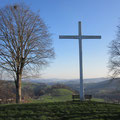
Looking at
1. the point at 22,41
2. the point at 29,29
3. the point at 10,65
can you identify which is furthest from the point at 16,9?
the point at 10,65

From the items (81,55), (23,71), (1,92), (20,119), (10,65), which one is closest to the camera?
(20,119)

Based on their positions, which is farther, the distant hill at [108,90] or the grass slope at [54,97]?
the grass slope at [54,97]

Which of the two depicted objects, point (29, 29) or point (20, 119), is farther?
point (29, 29)

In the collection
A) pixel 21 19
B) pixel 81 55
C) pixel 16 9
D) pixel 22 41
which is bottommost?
pixel 81 55

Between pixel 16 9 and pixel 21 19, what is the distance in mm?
1227

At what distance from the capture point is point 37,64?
15.5m

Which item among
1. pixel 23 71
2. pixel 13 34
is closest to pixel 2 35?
pixel 13 34

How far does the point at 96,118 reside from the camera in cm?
731

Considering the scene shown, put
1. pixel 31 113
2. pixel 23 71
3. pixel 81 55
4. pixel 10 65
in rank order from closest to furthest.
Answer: pixel 31 113 → pixel 81 55 → pixel 10 65 → pixel 23 71

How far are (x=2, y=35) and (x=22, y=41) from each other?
198 cm

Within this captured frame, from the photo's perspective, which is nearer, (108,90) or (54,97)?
(54,97)

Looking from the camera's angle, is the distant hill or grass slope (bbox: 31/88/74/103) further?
grass slope (bbox: 31/88/74/103)

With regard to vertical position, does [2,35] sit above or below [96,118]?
above

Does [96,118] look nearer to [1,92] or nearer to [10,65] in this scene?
[10,65]
